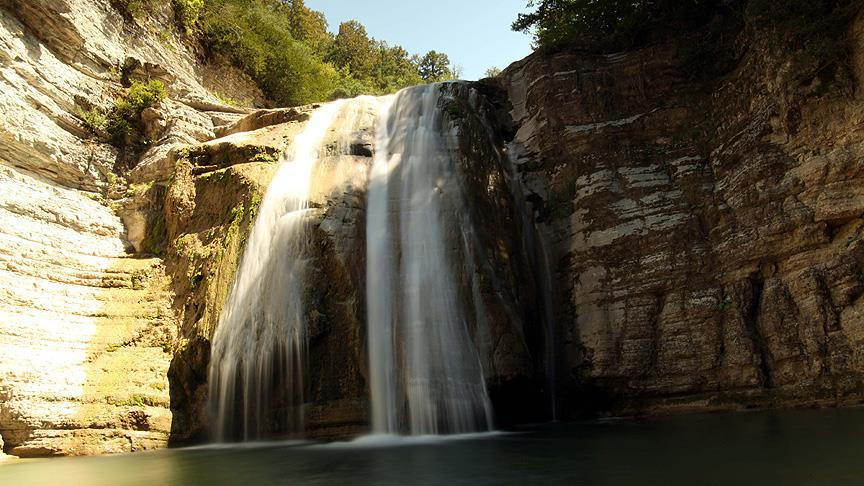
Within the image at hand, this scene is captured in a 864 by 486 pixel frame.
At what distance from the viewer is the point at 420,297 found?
991 centimetres

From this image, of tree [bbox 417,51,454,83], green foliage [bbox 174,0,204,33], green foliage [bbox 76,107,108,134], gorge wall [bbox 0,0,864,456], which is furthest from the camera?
tree [bbox 417,51,454,83]

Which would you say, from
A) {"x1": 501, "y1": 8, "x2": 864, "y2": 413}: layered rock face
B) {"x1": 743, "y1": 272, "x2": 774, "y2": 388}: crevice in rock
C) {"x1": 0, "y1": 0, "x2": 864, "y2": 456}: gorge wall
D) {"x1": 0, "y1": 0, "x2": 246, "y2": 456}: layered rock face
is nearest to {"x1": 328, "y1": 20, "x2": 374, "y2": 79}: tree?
{"x1": 0, "y1": 0, "x2": 246, "y2": 456}: layered rock face

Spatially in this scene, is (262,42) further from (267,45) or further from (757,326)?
(757,326)

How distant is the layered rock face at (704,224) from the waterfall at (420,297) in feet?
8.24

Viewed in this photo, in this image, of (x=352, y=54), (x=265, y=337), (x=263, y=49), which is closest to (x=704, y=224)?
(x=265, y=337)

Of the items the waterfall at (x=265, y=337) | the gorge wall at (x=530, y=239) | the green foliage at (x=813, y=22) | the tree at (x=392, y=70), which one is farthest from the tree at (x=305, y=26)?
the green foliage at (x=813, y=22)

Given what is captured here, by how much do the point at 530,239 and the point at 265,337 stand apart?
5.87m

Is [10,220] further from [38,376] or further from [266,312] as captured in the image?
[266,312]

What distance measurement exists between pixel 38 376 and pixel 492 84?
12133 mm

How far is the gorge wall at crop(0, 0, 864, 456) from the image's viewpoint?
927cm

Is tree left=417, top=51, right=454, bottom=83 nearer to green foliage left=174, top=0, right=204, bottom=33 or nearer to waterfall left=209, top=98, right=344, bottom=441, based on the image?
green foliage left=174, top=0, right=204, bottom=33

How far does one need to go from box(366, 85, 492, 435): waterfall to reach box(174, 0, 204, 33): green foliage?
12236mm

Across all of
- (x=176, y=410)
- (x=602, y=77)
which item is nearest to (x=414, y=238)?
(x=176, y=410)

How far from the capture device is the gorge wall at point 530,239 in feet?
30.4
